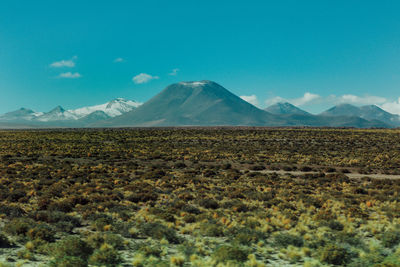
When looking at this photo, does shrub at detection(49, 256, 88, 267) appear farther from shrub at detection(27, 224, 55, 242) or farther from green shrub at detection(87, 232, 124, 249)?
shrub at detection(27, 224, 55, 242)

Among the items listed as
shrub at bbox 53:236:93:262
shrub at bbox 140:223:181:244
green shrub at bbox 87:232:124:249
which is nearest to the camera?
shrub at bbox 53:236:93:262

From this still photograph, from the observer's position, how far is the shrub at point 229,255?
972 centimetres

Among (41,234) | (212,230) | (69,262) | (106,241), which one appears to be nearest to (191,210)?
(212,230)

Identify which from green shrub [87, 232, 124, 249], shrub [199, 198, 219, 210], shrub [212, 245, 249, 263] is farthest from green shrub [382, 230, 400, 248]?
green shrub [87, 232, 124, 249]

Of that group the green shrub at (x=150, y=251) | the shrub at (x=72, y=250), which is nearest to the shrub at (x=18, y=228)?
the shrub at (x=72, y=250)

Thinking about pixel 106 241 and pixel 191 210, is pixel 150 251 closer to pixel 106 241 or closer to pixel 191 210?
pixel 106 241

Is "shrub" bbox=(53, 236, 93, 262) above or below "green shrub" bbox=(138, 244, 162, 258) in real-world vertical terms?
above

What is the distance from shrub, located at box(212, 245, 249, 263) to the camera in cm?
972

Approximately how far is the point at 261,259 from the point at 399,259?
182 inches

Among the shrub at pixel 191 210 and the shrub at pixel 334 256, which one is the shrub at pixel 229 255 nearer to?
the shrub at pixel 334 256

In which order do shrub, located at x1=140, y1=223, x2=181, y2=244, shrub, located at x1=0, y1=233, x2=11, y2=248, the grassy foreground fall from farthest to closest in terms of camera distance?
1. shrub, located at x1=140, y1=223, x2=181, y2=244
2. shrub, located at x1=0, y1=233, x2=11, y2=248
3. the grassy foreground

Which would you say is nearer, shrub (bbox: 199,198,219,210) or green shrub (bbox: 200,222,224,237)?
green shrub (bbox: 200,222,224,237)

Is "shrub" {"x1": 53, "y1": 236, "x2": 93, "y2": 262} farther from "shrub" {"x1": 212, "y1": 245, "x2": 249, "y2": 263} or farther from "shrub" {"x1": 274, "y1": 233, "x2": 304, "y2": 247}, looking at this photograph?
"shrub" {"x1": 274, "y1": 233, "x2": 304, "y2": 247}

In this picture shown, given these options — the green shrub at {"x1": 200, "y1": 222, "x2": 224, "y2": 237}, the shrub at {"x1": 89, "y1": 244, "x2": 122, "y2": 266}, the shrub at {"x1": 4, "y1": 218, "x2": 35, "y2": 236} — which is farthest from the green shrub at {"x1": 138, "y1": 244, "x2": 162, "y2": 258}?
the shrub at {"x1": 4, "y1": 218, "x2": 35, "y2": 236}
